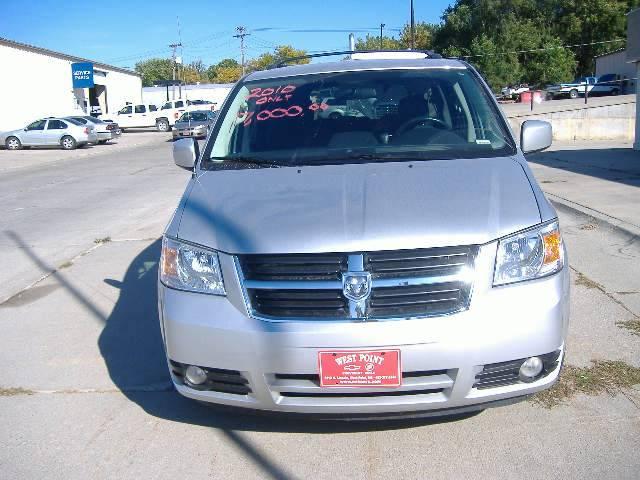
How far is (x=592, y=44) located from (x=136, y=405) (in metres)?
72.8

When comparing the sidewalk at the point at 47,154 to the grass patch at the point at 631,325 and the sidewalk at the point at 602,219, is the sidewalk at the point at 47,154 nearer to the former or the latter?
the sidewalk at the point at 602,219

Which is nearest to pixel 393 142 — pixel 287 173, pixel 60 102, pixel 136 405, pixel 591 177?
pixel 287 173

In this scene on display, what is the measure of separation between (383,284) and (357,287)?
0.39 feet

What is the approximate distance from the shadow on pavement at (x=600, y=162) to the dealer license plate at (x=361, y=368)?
1031 cm

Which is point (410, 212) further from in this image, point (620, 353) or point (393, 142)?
point (620, 353)

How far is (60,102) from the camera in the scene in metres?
46.4

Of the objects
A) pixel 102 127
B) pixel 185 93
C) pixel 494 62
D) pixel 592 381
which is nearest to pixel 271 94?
pixel 592 381

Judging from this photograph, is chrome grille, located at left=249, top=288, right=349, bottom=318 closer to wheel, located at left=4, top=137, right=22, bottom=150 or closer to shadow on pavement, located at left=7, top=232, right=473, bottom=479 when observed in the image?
shadow on pavement, located at left=7, top=232, right=473, bottom=479

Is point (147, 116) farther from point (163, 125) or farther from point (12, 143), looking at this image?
point (12, 143)

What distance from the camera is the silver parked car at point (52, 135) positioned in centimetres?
3338

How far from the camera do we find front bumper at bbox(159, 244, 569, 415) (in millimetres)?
3062

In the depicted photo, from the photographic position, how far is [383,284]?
3.11 m

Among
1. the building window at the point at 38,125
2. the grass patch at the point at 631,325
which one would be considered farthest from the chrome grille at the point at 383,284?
the building window at the point at 38,125

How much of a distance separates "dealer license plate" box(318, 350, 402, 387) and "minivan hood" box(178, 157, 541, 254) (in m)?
0.47
